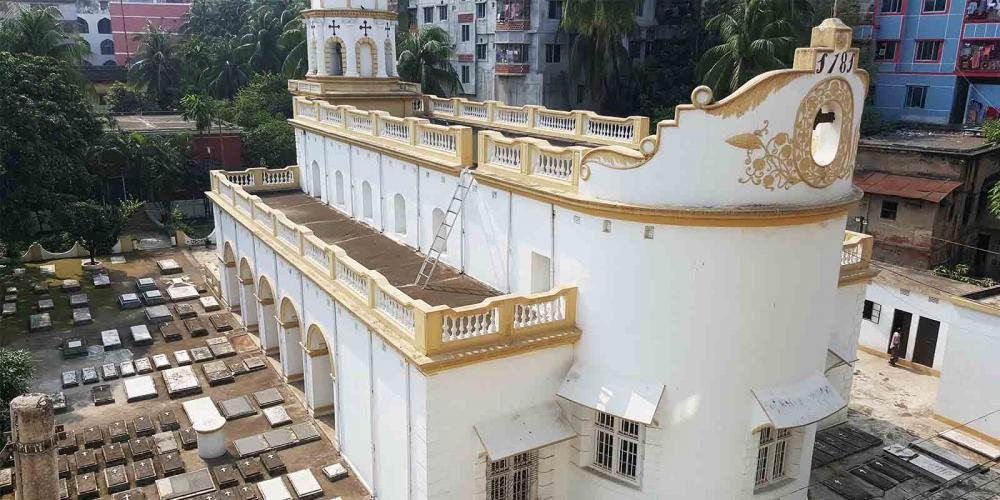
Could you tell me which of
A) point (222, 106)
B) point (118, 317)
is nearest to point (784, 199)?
point (118, 317)

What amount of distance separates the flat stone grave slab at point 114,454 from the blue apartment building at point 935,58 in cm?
5034

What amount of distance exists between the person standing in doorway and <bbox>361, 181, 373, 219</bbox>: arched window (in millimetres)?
18896

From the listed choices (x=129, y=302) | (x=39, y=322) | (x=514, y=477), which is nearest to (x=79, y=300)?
(x=129, y=302)

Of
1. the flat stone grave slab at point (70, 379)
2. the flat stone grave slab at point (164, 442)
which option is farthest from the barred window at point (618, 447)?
the flat stone grave slab at point (70, 379)

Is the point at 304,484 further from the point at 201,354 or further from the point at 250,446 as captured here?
the point at 201,354

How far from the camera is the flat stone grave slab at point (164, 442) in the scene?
2033 cm

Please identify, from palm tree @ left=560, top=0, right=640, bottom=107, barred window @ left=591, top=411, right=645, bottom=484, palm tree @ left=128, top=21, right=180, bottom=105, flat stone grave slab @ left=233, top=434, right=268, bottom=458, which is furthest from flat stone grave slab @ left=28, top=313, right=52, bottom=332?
palm tree @ left=128, top=21, right=180, bottom=105

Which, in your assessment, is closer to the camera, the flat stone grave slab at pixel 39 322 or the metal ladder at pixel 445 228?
the metal ladder at pixel 445 228

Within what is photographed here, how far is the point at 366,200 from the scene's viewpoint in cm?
2550

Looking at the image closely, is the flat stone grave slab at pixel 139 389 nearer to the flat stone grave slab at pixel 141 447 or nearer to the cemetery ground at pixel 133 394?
the cemetery ground at pixel 133 394

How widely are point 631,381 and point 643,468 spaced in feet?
6.41

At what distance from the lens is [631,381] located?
15.2 m

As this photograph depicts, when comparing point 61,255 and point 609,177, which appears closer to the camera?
point 609,177

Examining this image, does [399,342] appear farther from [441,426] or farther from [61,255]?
[61,255]
